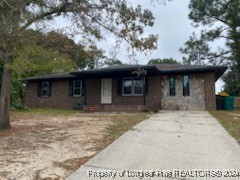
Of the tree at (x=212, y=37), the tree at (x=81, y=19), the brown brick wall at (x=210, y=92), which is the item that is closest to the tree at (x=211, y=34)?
the tree at (x=212, y=37)

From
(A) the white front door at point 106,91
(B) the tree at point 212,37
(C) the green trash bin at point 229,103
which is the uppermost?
(B) the tree at point 212,37

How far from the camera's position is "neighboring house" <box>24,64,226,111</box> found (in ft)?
57.4

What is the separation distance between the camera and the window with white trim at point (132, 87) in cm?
1881

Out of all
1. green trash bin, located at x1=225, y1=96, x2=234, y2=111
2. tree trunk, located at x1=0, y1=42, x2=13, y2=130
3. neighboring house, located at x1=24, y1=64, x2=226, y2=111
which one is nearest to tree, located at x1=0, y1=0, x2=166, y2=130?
tree trunk, located at x1=0, y1=42, x2=13, y2=130

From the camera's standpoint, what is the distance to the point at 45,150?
6500 millimetres

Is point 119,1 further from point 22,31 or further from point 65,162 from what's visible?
point 65,162

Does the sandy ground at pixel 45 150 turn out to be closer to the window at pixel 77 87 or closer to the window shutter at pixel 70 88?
the window at pixel 77 87

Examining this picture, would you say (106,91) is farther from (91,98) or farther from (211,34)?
(211,34)

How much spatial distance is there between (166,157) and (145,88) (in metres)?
12.7

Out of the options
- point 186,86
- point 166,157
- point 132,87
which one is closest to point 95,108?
point 132,87

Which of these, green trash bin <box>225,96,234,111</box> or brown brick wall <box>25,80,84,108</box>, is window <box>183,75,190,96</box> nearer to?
green trash bin <box>225,96,234,111</box>

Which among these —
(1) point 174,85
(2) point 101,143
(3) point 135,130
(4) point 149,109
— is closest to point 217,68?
(1) point 174,85

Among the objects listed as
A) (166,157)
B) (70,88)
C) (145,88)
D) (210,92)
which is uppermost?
(70,88)

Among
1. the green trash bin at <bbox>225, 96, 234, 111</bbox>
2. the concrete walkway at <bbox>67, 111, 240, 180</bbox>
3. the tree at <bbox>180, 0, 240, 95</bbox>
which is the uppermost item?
the tree at <bbox>180, 0, 240, 95</bbox>
